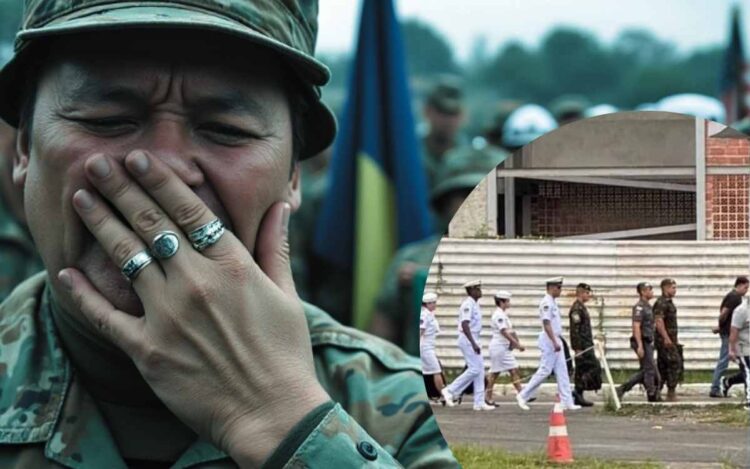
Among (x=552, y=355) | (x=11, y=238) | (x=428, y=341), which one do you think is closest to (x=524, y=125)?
(x=11, y=238)

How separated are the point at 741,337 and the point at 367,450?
0.89 metres

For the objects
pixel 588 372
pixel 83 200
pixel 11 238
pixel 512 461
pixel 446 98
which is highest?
pixel 446 98

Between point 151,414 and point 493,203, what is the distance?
1.07 m

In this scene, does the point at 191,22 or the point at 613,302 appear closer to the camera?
the point at 613,302

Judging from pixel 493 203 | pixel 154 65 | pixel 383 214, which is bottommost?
pixel 383 214

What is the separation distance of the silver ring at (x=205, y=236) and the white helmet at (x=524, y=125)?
9549 mm

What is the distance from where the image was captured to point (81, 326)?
9.78 ft

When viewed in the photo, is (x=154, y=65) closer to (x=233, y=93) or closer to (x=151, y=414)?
(x=233, y=93)

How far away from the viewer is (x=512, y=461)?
2.09m

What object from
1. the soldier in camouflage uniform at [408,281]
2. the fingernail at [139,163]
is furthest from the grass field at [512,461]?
the soldier in camouflage uniform at [408,281]

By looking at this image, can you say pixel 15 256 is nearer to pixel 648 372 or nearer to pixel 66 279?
pixel 66 279

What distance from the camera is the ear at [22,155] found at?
3.05 metres

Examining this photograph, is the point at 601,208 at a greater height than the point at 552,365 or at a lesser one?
greater

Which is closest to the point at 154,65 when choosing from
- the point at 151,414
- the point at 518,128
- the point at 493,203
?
the point at 151,414
